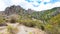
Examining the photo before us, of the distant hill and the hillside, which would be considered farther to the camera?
the distant hill

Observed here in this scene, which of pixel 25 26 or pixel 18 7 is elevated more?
pixel 18 7

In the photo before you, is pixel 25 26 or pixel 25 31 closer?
pixel 25 31

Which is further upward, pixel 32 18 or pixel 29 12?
pixel 29 12

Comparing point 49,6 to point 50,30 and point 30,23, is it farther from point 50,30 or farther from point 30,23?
point 50,30

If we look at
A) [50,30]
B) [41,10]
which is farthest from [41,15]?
[50,30]

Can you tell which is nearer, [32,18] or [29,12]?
[32,18]

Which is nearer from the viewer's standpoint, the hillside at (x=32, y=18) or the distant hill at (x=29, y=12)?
the hillside at (x=32, y=18)

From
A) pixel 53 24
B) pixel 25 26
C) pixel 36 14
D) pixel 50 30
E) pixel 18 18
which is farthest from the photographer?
pixel 36 14

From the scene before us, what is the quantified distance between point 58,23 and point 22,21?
9.32 feet

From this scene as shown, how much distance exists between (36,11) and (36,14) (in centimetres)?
44

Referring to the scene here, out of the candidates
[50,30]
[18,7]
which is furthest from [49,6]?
[50,30]

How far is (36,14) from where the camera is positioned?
16.7m

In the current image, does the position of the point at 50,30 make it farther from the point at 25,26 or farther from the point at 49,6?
the point at 49,6

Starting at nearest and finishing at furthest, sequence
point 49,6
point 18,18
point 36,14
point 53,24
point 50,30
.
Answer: point 50,30, point 53,24, point 18,18, point 36,14, point 49,6
